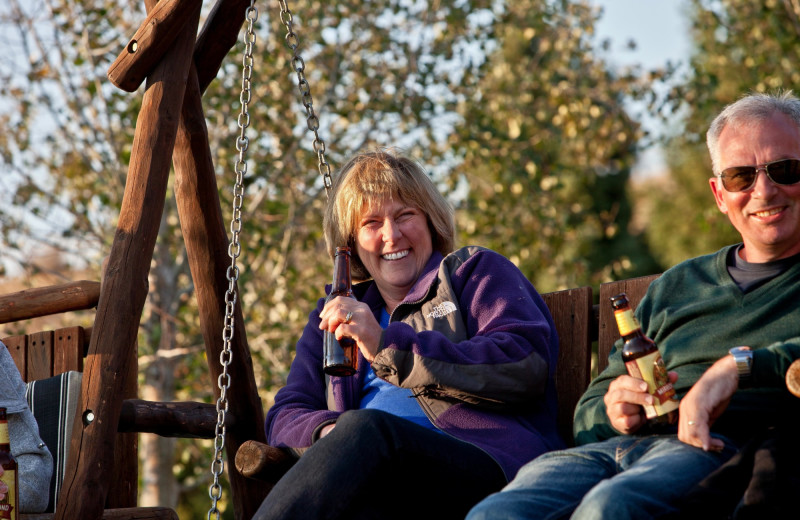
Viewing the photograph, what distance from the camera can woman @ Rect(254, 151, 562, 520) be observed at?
2879 mm

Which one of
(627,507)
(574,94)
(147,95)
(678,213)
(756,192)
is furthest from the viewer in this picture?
(678,213)

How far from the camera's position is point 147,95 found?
4090mm

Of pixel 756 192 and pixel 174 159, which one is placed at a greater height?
pixel 174 159

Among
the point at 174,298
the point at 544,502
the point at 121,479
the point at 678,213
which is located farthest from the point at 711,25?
the point at 678,213

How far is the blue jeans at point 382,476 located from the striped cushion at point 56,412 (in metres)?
1.61

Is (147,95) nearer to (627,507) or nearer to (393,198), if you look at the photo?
(393,198)

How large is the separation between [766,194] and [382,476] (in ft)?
4.52

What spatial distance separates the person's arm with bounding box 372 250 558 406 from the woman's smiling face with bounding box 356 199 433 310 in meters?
0.46

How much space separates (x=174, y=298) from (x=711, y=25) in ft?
19.7

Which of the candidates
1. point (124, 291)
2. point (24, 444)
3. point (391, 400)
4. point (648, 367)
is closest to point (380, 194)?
point (391, 400)

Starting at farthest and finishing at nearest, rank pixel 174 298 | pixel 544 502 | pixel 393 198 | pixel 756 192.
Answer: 1. pixel 174 298
2. pixel 393 198
3. pixel 756 192
4. pixel 544 502

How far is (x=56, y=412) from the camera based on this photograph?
13.8 ft

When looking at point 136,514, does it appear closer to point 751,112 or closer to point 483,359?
point 483,359

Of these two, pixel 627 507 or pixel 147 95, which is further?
pixel 147 95
